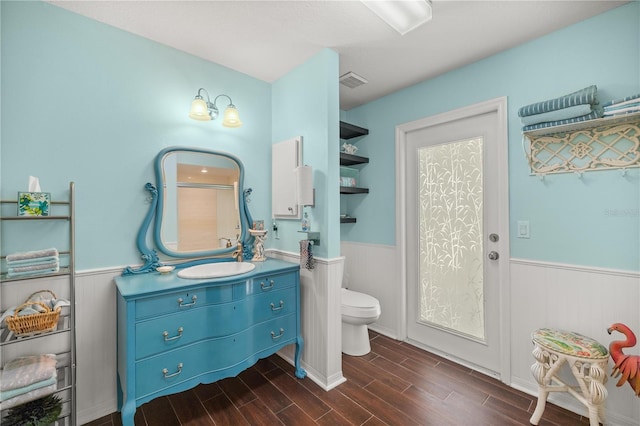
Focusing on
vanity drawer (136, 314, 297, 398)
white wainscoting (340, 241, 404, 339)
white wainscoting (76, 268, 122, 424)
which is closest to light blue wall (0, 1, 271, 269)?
white wainscoting (76, 268, 122, 424)

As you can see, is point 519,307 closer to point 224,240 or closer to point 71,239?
point 224,240

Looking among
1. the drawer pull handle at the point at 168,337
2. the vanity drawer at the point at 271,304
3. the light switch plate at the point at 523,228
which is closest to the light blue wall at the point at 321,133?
the vanity drawer at the point at 271,304

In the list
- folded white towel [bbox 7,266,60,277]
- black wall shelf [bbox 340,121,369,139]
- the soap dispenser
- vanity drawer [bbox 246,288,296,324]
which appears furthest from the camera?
black wall shelf [bbox 340,121,369,139]

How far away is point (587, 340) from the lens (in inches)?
64.9

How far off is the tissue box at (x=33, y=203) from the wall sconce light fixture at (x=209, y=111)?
100 cm

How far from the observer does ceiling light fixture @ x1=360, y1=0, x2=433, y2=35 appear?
1.57 meters

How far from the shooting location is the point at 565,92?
1.82 meters

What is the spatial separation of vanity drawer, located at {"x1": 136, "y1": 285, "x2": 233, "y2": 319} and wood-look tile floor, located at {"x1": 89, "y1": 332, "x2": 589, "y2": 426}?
75 centimetres

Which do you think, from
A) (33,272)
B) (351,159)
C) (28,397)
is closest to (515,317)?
(351,159)

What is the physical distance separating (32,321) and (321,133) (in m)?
1.99

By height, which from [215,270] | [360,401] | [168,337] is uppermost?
[215,270]

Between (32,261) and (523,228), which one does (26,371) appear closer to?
(32,261)

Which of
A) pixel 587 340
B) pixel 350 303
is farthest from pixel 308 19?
pixel 587 340

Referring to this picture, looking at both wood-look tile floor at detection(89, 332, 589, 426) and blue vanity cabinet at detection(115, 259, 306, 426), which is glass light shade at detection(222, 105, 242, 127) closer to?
blue vanity cabinet at detection(115, 259, 306, 426)
